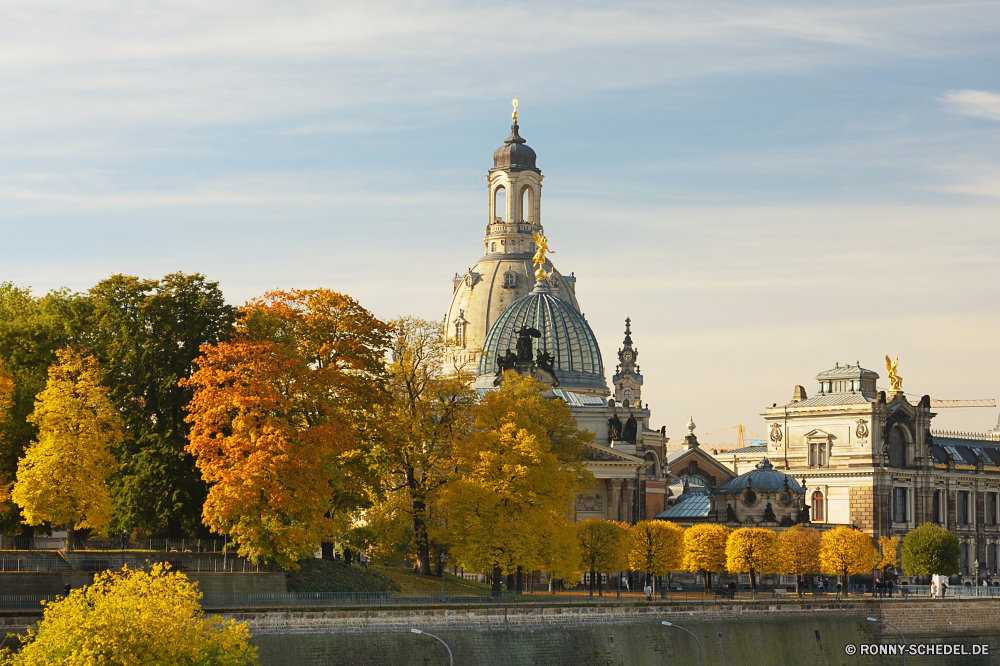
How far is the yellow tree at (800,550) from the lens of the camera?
4569 inches

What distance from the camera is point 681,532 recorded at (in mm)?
114688

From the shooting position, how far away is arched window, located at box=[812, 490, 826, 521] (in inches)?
6171

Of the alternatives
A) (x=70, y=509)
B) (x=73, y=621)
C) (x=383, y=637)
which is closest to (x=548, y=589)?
(x=383, y=637)

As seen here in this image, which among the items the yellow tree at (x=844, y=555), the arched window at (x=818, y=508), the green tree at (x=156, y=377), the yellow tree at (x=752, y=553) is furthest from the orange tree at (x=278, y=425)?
the arched window at (x=818, y=508)

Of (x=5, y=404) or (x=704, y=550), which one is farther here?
(x=704, y=550)

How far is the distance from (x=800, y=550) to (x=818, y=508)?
129 feet

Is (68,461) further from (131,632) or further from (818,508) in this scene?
(818,508)

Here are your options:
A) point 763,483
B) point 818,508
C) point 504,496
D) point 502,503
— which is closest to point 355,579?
point 504,496

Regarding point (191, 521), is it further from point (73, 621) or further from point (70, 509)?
point (73, 621)

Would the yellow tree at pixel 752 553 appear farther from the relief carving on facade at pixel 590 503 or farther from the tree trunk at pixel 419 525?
the tree trunk at pixel 419 525

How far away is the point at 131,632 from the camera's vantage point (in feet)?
182

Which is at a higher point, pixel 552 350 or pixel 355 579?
pixel 552 350

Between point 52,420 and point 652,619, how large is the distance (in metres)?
32.8

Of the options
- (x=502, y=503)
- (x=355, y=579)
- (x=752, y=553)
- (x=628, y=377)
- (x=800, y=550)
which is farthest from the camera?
(x=628, y=377)
